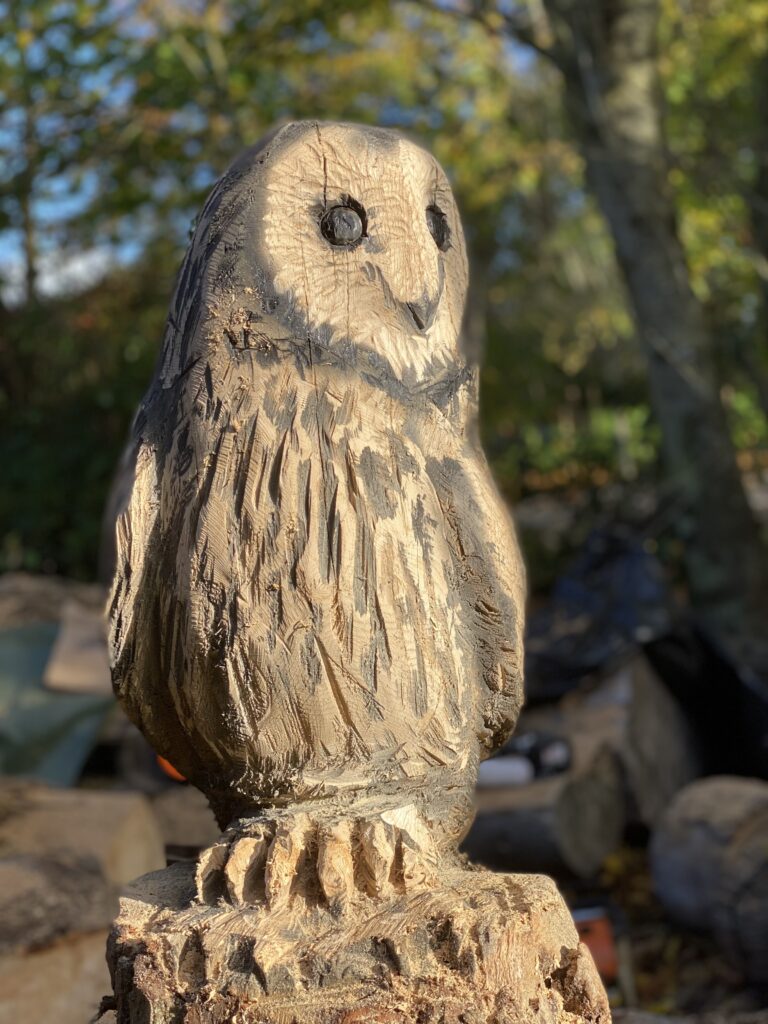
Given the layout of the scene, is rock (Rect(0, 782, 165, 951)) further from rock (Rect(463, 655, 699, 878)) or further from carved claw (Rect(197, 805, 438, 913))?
carved claw (Rect(197, 805, 438, 913))

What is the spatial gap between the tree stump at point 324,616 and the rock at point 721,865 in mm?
2308

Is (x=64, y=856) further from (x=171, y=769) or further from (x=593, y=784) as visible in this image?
(x=593, y=784)

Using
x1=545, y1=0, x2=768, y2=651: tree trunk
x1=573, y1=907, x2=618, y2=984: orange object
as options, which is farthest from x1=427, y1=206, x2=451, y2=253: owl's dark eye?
x1=545, y1=0, x2=768, y2=651: tree trunk

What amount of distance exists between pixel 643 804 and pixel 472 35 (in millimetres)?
10001

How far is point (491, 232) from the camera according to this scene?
41.7 feet

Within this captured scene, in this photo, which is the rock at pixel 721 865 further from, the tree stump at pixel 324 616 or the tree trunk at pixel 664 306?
the tree stump at pixel 324 616

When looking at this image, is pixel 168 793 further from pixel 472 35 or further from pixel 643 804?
pixel 472 35

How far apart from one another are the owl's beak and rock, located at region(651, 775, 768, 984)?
2.76 meters

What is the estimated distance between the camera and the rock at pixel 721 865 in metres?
3.97

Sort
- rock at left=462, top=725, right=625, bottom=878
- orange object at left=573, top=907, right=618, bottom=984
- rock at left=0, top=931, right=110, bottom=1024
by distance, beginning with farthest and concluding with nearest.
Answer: rock at left=462, top=725, right=625, bottom=878
orange object at left=573, top=907, right=618, bottom=984
rock at left=0, top=931, right=110, bottom=1024

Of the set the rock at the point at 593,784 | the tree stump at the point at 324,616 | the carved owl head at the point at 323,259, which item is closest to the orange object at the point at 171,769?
the tree stump at the point at 324,616

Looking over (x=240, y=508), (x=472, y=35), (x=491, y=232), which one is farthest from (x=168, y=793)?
(x=472, y=35)

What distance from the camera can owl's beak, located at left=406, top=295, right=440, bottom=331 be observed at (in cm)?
209

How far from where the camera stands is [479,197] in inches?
452
